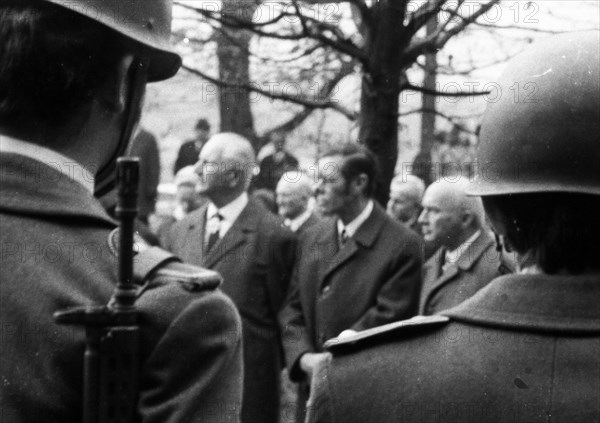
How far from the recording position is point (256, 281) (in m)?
7.12

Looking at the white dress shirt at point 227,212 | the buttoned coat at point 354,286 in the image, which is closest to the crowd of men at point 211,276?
the buttoned coat at point 354,286

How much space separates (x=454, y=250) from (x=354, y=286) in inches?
26.0

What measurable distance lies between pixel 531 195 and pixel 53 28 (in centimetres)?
96

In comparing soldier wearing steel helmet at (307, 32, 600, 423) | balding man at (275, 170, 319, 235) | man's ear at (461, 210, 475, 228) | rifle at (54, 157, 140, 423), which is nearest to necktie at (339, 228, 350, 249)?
man's ear at (461, 210, 475, 228)

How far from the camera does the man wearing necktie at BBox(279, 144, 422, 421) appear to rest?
267 inches

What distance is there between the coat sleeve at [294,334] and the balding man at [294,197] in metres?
3.46

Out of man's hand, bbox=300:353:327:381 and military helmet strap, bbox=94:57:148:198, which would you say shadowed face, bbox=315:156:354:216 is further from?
military helmet strap, bbox=94:57:148:198

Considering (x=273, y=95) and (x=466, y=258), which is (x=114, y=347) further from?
(x=273, y=95)

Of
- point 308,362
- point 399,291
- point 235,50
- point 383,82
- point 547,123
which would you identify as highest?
point 235,50

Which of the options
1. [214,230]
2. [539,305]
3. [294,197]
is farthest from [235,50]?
[539,305]

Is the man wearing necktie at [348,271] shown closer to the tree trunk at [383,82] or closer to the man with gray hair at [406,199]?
the tree trunk at [383,82]

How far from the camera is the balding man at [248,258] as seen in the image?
7105 mm

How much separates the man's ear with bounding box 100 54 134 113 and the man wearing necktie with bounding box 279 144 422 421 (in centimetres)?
462

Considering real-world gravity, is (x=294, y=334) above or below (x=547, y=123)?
below
